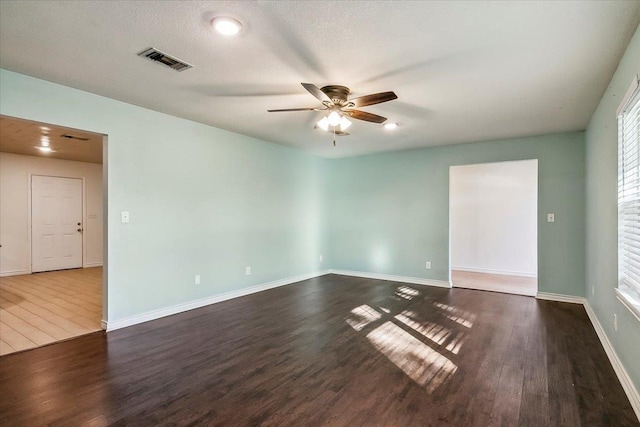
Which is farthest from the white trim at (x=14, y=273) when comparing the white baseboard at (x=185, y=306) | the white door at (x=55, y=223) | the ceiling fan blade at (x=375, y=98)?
the ceiling fan blade at (x=375, y=98)

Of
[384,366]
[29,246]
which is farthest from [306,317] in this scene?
[29,246]

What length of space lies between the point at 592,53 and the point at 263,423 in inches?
136

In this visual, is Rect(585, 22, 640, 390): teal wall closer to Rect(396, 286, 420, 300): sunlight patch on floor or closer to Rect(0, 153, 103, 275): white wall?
Rect(396, 286, 420, 300): sunlight patch on floor

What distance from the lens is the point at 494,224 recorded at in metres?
7.02

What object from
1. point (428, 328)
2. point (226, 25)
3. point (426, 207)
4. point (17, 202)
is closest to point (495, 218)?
point (426, 207)

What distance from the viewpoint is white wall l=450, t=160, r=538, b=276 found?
6664 millimetres

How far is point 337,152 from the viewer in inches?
251

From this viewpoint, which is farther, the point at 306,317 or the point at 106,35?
the point at 306,317

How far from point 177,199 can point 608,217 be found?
15.4ft

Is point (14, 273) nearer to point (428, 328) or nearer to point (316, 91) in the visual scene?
point (316, 91)

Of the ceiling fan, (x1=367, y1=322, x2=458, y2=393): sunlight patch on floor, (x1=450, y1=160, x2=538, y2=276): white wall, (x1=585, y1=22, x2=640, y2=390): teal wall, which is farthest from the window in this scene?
(x1=450, y1=160, x2=538, y2=276): white wall

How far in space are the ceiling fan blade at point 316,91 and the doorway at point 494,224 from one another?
4330 mm

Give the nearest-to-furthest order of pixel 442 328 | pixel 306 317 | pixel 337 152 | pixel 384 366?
pixel 384 366, pixel 442 328, pixel 306 317, pixel 337 152

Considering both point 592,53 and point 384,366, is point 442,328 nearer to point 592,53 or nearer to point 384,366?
point 384,366
